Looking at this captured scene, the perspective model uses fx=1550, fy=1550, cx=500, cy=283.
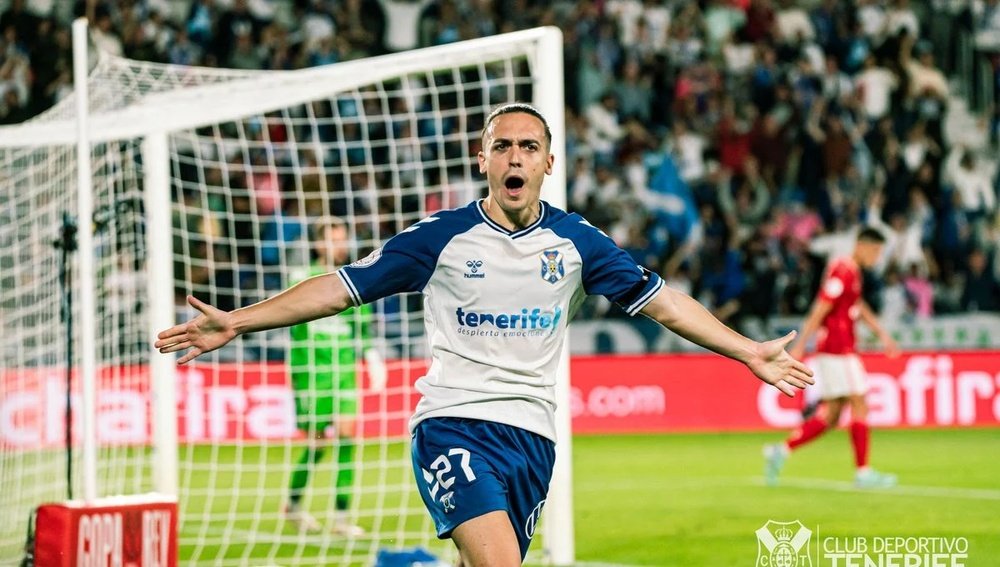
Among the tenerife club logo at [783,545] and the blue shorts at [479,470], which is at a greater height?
the blue shorts at [479,470]

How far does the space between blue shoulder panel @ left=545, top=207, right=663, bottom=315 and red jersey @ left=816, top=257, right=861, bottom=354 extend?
25.1ft

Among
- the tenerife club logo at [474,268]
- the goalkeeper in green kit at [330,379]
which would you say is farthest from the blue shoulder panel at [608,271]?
the goalkeeper in green kit at [330,379]

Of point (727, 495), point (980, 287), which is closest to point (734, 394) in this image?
point (980, 287)

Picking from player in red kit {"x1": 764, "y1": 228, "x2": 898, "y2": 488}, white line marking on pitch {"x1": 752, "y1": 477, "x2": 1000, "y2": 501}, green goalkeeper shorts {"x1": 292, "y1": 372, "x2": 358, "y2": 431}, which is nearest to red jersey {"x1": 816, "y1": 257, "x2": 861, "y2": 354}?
player in red kit {"x1": 764, "y1": 228, "x2": 898, "y2": 488}

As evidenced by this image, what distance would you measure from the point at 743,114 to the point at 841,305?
992cm

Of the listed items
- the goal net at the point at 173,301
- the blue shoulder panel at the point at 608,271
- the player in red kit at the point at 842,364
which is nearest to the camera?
the blue shoulder panel at the point at 608,271

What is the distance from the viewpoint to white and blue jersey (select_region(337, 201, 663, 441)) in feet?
18.0

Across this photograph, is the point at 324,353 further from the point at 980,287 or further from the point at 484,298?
the point at 980,287

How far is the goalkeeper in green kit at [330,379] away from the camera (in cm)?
1030

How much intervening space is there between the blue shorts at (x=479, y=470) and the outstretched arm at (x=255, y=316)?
0.56 meters

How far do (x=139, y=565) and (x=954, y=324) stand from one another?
12944mm

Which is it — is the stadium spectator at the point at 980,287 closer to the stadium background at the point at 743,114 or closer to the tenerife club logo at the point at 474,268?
the stadium background at the point at 743,114

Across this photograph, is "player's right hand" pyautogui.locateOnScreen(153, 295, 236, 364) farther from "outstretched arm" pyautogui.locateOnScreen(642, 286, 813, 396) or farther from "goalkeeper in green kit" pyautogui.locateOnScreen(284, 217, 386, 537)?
"goalkeeper in green kit" pyautogui.locateOnScreen(284, 217, 386, 537)
